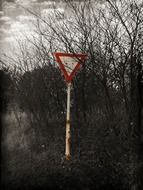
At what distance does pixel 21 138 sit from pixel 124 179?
98.3 inches

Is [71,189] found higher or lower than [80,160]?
lower

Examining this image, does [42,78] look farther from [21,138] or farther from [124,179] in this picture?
[124,179]

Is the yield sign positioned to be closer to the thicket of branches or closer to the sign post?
the sign post

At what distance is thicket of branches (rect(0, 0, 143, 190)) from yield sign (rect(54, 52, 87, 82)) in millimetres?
289

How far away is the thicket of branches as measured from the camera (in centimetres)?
462

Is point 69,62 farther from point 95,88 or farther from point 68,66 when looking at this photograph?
point 95,88

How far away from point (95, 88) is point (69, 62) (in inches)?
54.2

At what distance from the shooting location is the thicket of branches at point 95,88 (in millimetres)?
4621

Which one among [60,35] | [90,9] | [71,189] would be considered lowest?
[71,189]

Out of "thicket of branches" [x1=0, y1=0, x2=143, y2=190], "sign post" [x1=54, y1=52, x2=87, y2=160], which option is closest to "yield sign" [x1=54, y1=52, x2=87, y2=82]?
"sign post" [x1=54, y1=52, x2=87, y2=160]

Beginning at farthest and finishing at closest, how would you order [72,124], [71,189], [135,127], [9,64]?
[9,64]
[72,124]
[135,127]
[71,189]

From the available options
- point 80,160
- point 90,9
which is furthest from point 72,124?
point 90,9

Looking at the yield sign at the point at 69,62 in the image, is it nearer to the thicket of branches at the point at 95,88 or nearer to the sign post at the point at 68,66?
Result: the sign post at the point at 68,66

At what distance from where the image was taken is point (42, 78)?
6793mm
